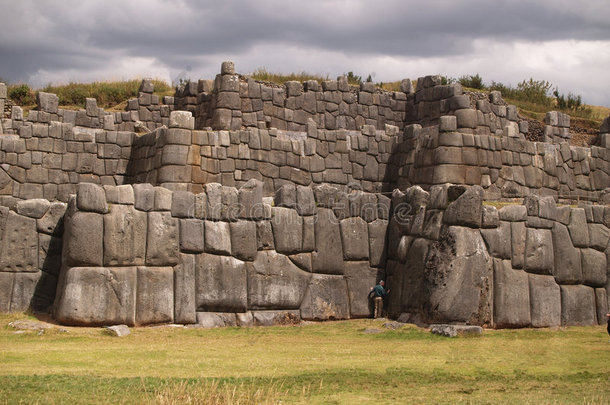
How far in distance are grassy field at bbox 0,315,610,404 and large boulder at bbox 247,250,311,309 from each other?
815 millimetres

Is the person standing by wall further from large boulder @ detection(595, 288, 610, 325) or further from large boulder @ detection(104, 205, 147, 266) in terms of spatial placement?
large boulder @ detection(104, 205, 147, 266)

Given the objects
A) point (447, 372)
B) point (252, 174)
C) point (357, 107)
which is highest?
point (357, 107)

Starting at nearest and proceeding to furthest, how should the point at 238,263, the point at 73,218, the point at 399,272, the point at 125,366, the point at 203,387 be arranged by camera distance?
1. the point at 203,387
2. the point at 125,366
3. the point at 73,218
4. the point at 238,263
5. the point at 399,272

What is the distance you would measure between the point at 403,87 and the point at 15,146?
1380cm

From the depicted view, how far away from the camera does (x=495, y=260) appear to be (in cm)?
1897

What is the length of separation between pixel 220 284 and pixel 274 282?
1314 mm

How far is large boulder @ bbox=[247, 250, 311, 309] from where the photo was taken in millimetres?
19281

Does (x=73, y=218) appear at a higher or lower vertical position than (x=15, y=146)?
lower

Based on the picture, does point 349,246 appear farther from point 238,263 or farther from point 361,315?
point 238,263

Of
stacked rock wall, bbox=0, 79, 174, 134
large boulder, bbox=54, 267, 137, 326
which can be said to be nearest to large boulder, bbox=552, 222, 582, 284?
large boulder, bbox=54, 267, 137, 326

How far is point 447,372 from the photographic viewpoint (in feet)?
45.9

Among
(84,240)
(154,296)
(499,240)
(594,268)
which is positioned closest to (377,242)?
(499,240)

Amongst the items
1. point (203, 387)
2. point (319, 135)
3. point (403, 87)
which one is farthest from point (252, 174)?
point (203, 387)

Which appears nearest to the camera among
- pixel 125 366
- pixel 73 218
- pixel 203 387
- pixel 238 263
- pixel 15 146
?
pixel 203 387
